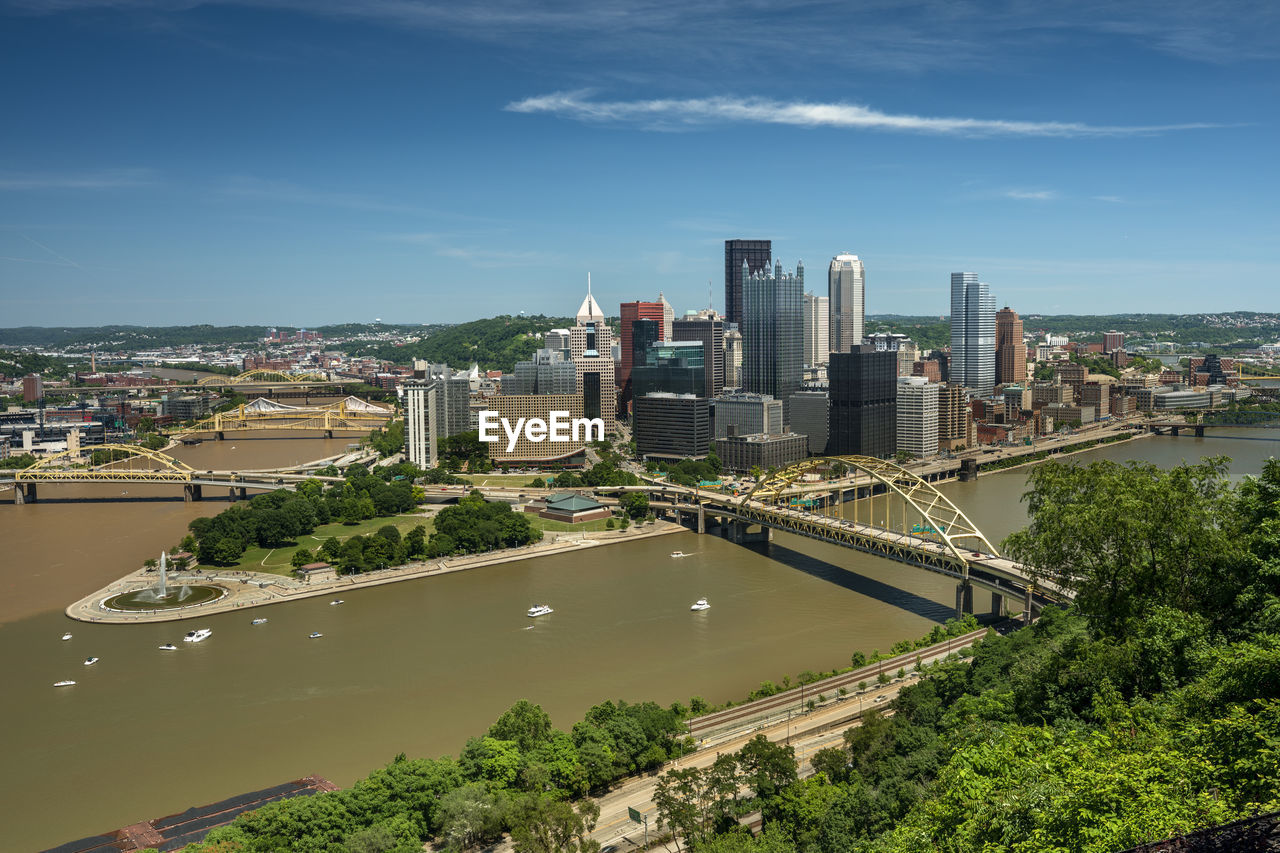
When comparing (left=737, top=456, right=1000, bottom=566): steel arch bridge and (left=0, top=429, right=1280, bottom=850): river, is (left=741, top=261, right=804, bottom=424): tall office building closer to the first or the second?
(left=737, top=456, right=1000, bottom=566): steel arch bridge

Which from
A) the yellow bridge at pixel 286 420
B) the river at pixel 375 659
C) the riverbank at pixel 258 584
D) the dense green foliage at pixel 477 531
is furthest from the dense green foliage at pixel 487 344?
the river at pixel 375 659

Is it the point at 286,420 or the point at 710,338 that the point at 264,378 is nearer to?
the point at 286,420

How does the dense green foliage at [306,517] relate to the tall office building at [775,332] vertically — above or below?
below

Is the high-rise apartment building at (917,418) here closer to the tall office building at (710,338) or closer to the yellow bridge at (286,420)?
the tall office building at (710,338)

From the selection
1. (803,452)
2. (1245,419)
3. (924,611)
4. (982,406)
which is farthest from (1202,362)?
(924,611)

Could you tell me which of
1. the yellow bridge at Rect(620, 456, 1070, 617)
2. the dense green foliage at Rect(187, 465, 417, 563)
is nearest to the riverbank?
the dense green foliage at Rect(187, 465, 417, 563)

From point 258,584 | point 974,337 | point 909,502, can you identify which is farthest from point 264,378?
point 909,502
